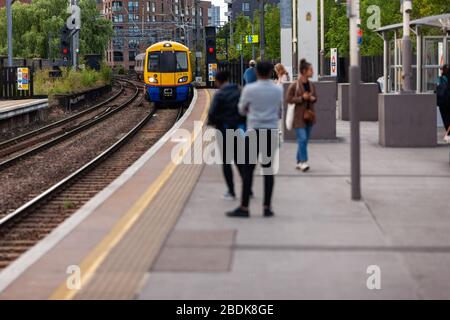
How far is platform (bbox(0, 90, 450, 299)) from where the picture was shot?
702 cm

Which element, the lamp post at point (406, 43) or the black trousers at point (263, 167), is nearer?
the black trousers at point (263, 167)

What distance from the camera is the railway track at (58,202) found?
1070 centimetres

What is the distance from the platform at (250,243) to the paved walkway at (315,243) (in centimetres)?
1

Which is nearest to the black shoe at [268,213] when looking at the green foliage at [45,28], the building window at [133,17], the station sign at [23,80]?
the station sign at [23,80]

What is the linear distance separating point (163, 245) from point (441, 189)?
4874 millimetres

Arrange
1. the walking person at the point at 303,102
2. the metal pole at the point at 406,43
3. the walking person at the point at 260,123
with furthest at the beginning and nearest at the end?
the metal pole at the point at 406,43
the walking person at the point at 303,102
the walking person at the point at 260,123

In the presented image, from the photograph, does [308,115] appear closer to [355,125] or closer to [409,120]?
[355,125]

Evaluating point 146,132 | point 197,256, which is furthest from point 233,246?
point 146,132

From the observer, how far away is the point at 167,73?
39.2 metres

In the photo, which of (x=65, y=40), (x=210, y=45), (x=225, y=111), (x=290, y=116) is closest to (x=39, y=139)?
(x=290, y=116)

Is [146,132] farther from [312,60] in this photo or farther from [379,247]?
[379,247]

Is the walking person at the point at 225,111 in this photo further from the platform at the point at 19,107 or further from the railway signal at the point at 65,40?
the railway signal at the point at 65,40
